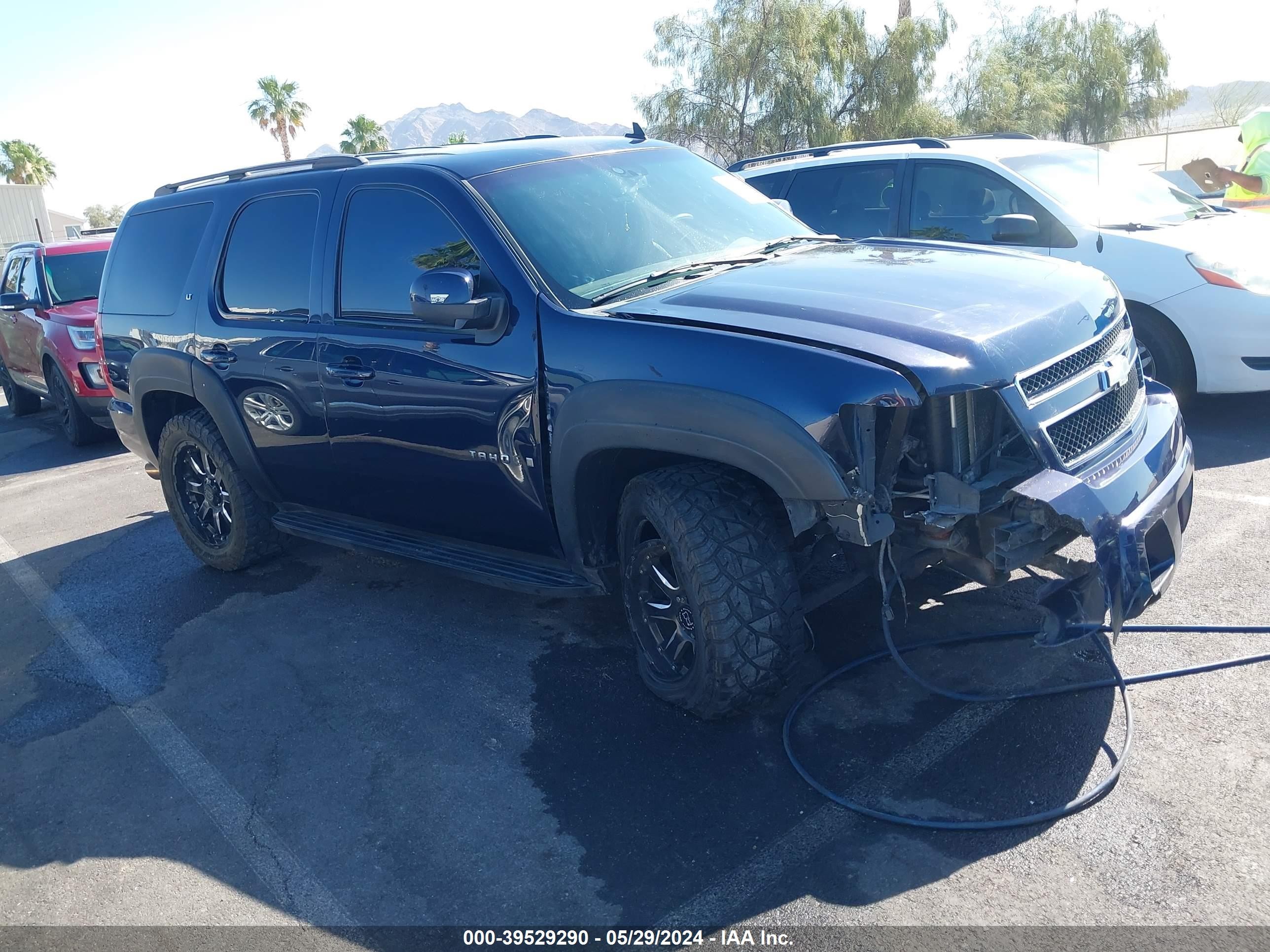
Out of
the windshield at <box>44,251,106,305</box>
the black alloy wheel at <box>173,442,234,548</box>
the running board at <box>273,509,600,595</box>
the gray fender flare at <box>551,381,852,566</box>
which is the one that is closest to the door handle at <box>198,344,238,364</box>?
the black alloy wheel at <box>173,442,234,548</box>

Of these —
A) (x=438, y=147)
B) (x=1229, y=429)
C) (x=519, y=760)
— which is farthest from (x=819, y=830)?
(x=1229, y=429)

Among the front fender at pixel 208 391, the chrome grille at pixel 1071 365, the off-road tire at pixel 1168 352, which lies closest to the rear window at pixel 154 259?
the front fender at pixel 208 391

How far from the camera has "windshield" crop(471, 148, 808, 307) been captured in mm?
4000

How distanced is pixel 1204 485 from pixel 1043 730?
2754mm

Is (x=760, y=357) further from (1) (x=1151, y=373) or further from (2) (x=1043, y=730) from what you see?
(1) (x=1151, y=373)

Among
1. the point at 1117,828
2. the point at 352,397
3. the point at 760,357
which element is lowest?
the point at 1117,828

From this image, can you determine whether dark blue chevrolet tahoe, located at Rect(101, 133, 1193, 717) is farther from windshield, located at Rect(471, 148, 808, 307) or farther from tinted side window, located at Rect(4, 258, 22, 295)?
tinted side window, located at Rect(4, 258, 22, 295)

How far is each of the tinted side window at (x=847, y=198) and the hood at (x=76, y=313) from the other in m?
6.71

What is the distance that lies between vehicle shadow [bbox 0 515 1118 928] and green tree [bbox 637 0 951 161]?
2599 cm

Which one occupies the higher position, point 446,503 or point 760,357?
point 760,357

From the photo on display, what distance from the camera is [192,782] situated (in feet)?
12.6

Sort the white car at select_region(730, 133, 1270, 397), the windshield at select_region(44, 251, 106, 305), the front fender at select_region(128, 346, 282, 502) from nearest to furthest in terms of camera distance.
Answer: the front fender at select_region(128, 346, 282, 502)
the white car at select_region(730, 133, 1270, 397)
the windshield at select_region(44, 251, 106, 305)

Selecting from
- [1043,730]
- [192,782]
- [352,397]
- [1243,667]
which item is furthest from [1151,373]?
[192,782]

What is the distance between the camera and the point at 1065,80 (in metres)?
34.4
